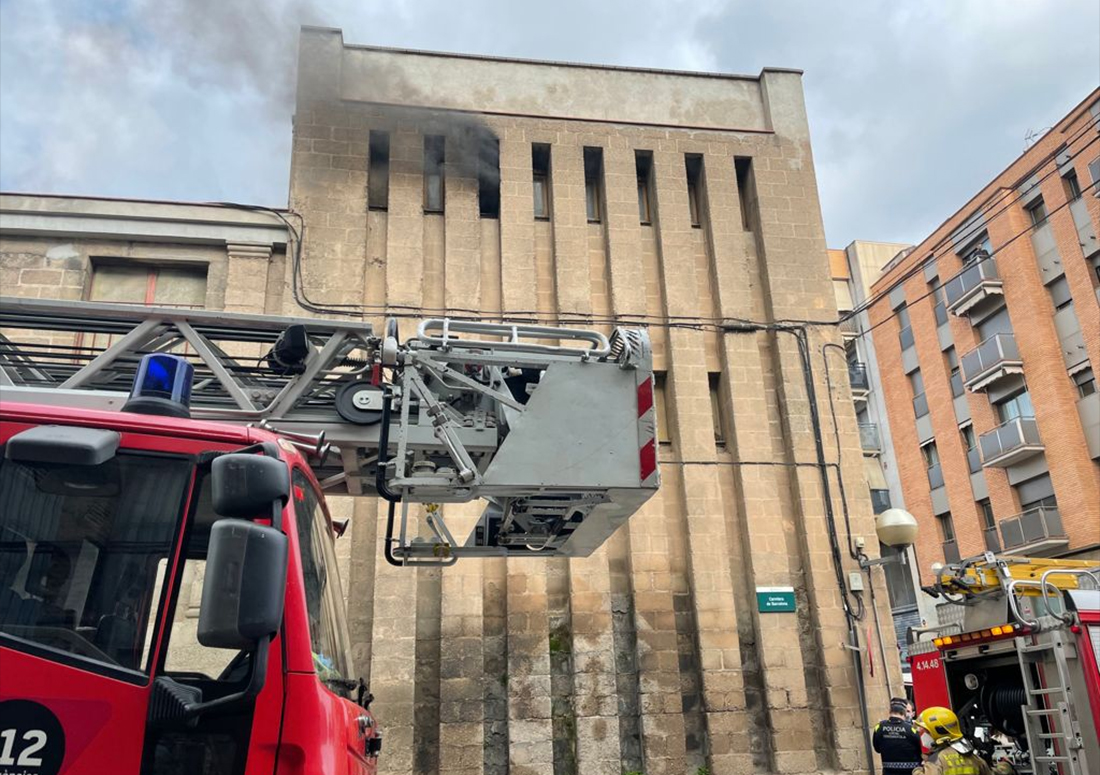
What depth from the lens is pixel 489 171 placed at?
1404 centimetres

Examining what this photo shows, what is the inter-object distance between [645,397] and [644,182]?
10.5 m

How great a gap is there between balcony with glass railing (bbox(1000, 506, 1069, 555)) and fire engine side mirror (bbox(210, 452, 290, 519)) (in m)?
28.3

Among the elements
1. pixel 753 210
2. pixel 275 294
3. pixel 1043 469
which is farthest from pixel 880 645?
pixel 1043 469

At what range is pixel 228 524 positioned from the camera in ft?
9.53

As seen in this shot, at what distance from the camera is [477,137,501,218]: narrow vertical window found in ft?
45.9

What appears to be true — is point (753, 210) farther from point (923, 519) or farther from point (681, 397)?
point (923, 519)

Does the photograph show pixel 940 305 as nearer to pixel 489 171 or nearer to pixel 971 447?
pixel 971 447

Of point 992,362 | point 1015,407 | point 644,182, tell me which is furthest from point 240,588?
point 1015,407

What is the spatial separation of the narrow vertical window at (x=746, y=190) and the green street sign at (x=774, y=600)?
20.9 feet

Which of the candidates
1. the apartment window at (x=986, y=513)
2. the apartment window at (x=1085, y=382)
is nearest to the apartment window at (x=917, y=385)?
the apartment window at (x=986, y=513)

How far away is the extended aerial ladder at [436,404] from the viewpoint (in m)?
4.86

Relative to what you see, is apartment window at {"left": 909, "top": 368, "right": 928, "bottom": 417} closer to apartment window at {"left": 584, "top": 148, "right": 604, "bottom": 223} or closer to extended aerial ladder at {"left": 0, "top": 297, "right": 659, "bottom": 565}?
apartment window at {"left": 584, "top": 148, "right": 604, "bottom": 223}

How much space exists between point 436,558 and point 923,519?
3108cm

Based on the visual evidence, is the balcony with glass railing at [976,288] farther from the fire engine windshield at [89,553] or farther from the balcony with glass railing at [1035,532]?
the fire engine windshield at [89,553]
